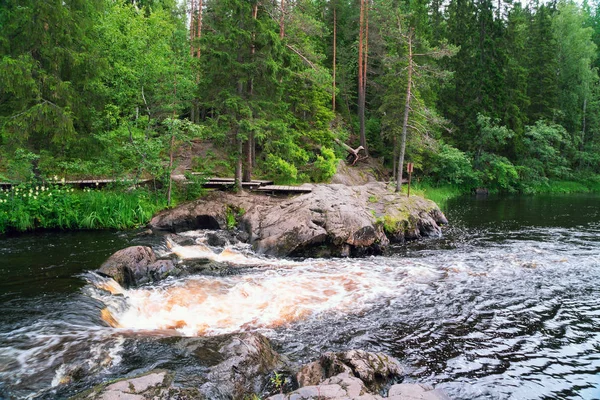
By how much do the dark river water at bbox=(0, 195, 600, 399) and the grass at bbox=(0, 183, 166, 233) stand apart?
97cm

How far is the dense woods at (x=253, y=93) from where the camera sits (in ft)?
49.1

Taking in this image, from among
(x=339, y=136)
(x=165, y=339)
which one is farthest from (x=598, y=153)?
(x=165, y=339)

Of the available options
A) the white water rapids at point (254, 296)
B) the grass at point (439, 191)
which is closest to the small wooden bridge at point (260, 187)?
the white water rapids at point (254, 296)

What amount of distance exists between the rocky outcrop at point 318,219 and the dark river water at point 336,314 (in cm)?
79

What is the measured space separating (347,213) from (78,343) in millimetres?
9334

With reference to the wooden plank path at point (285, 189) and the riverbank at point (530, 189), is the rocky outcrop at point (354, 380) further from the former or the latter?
the riverbank at point (530, 189)

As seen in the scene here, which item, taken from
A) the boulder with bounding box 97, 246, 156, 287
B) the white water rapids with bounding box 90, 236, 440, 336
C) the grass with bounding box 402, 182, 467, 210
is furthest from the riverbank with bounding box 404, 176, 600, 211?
the boulder with bounding box 97, 246, 156, 287

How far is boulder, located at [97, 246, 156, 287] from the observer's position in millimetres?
8918

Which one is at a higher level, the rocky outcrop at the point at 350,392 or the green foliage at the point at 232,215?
the green foliage at the point at 232,215

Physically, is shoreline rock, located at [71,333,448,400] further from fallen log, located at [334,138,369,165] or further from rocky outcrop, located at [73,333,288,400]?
fallen log, located at [334,138,369,165]

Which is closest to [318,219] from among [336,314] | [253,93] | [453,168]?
[336,314]

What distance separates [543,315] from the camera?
738cm

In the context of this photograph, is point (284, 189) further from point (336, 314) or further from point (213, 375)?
point (213, 375)

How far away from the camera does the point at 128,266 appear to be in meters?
9.19
